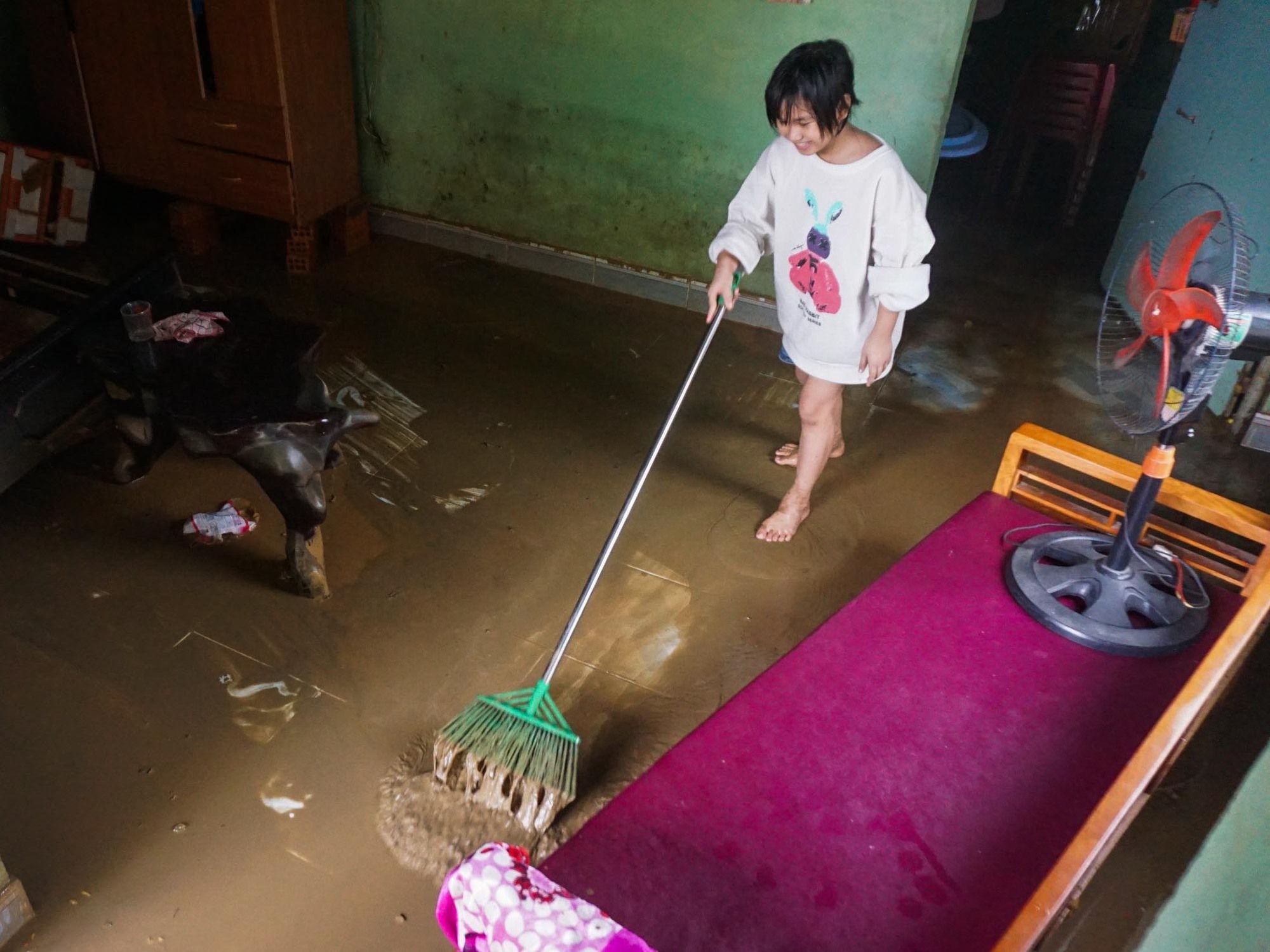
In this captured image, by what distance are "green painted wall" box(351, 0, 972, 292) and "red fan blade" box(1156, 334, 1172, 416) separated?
1.79 m

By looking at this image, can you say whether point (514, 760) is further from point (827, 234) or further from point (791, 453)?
point (791, 453)

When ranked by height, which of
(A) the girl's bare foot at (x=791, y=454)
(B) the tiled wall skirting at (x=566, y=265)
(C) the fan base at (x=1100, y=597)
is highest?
(C) the fan base at (x=1100, y=597)

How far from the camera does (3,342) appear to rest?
296cm

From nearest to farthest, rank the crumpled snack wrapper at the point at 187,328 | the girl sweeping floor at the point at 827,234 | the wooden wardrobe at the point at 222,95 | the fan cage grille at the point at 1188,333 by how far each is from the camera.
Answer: the fan cage grille at the point at 1188,333, the girl sweeping floor at the point at 827,234, the crumpled snack wrapper at the point at 187,328, the wooden wardrobe at the point at 222,95

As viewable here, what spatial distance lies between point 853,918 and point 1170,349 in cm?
110

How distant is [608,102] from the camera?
3627 millimetres

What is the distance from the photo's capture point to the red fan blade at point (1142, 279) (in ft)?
5.69

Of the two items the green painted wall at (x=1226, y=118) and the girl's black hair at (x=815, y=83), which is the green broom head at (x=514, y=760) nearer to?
the girl's black hair at (x=815, y=83)

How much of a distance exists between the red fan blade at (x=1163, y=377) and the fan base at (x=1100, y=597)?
0.41 metres

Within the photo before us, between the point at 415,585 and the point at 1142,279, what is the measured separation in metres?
1.79

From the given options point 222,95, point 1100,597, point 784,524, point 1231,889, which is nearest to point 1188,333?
point 1100,597

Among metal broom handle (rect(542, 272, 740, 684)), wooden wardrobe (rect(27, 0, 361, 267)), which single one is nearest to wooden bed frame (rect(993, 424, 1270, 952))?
metal broom handle (rect(542, 272, 740, 684))

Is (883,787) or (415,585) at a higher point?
(883,787)

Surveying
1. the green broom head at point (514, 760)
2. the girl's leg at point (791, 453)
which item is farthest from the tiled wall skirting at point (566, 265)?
the green broom head at point (514, 760)
